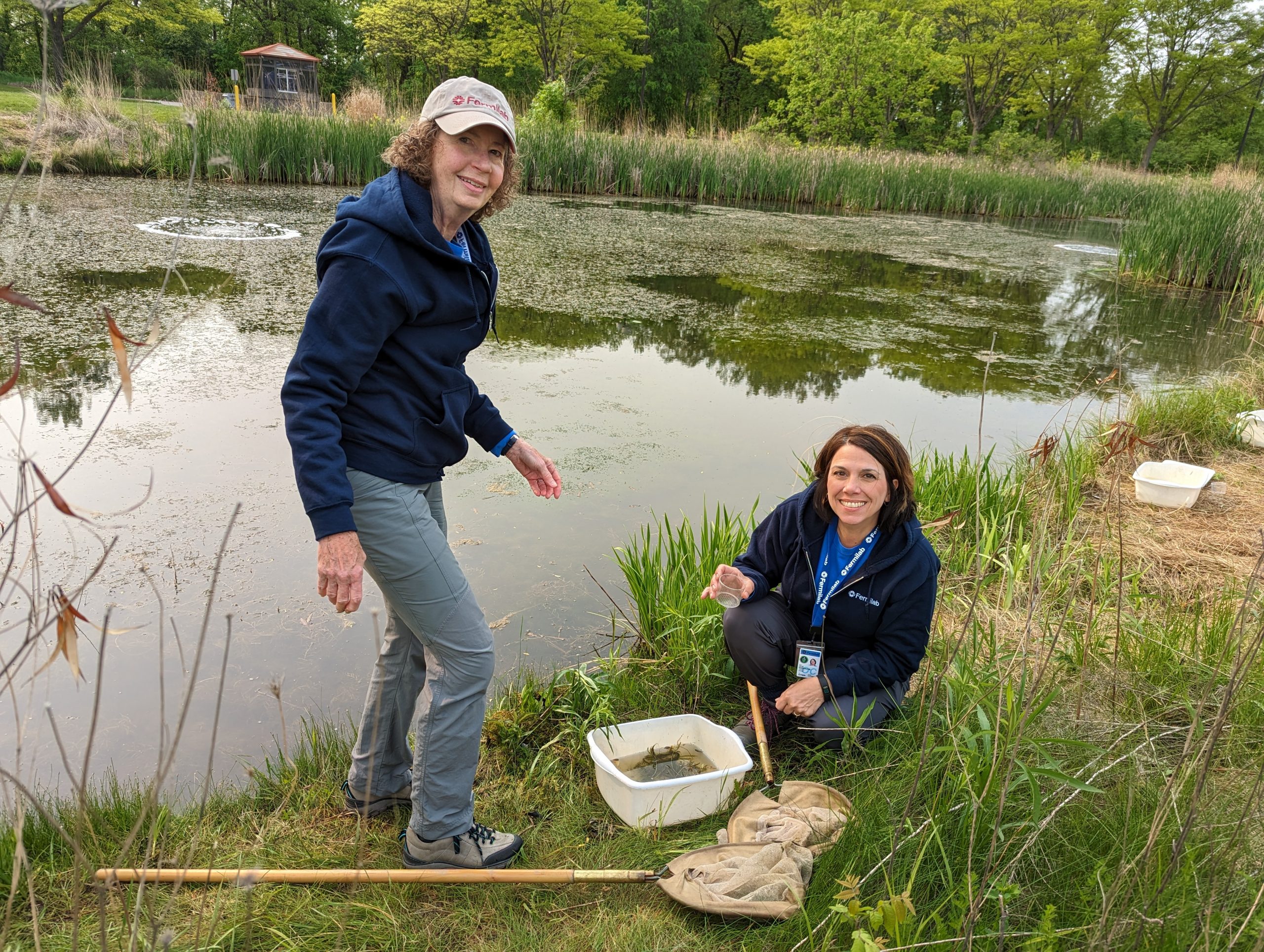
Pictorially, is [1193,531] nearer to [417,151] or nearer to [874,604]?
[874,604]

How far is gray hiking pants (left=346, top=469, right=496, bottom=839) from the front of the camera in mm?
1523

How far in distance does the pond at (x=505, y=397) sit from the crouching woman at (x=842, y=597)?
0.68m

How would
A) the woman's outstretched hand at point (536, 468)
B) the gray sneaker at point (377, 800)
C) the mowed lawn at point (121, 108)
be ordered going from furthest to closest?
the mowed lawn at point (121, 108), the woman's outstretched hand at point (536, 468), the gray sneaker at point (377, 800)

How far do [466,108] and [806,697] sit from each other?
56.8 inches

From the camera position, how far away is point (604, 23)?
84.8ft

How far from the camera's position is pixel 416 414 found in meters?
1.56

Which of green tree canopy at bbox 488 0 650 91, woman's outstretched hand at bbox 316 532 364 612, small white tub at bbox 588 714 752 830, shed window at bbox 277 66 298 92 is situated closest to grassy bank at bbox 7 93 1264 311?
woman's outstretched hand at bbox 316 532 364 612

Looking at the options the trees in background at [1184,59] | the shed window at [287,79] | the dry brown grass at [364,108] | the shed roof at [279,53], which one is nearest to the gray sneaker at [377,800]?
the dry brown grass at [364,108]

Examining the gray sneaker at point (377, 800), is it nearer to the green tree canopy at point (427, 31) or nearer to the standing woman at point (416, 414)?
the standing woman at point (416, 414)

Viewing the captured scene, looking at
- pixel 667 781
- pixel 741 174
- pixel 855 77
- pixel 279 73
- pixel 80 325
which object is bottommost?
pixel 667 781

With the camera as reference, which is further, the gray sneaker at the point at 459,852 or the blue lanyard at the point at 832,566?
the blue lanyard at the point at 832,566

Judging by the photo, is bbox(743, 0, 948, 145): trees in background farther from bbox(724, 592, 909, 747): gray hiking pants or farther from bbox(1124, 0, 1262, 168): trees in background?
bbox(724, 592, 909, 747): gray hiking pants

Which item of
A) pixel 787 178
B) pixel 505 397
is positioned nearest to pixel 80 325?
pixel 505 397

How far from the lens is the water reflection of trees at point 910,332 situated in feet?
17.6
